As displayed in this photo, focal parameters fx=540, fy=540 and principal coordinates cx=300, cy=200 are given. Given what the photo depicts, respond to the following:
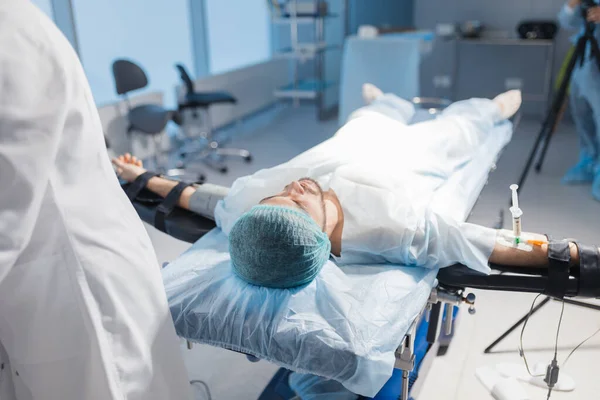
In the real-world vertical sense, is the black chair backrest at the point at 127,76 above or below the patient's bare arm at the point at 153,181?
above

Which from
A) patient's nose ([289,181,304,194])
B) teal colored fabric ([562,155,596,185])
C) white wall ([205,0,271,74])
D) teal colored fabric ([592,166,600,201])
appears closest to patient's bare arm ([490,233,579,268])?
patient's nose ([289,181,304,194])

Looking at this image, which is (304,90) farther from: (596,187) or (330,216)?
(330,216)

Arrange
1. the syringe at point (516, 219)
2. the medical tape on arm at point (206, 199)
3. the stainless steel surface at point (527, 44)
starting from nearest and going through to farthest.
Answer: the syringe at point (516, 219)
the medical tape on arm at point (206, 199)
the stainless steel surface at point (527, 44)

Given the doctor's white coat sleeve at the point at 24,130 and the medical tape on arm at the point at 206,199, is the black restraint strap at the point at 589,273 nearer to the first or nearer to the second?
the medical tape on arm at the point at 206,199

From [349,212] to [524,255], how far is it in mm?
465

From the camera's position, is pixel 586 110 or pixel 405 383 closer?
pixel 405 383

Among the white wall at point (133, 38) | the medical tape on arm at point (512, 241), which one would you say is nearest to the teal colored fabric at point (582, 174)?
the medical tape on arm at point (512, 241)

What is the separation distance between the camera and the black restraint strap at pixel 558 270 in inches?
50.0

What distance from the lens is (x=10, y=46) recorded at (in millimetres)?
837

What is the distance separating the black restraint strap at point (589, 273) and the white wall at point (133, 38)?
3.19 metres

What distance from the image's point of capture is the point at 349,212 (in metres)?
1.51

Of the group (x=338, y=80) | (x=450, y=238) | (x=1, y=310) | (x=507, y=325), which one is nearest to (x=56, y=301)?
(x=1, y=310)

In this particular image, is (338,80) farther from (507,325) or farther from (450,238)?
(450,238)

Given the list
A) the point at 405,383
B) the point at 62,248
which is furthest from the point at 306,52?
the point at 62,248
